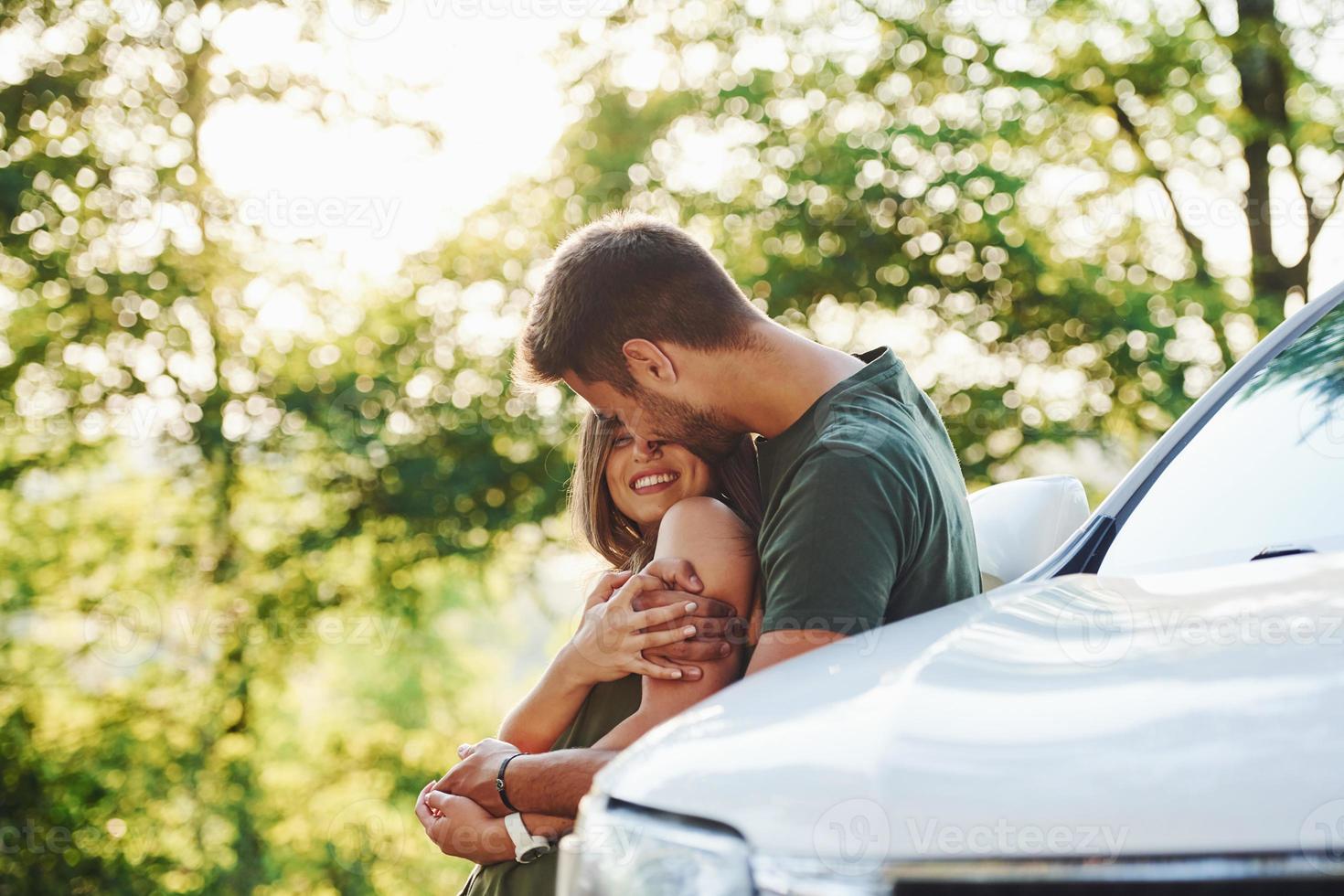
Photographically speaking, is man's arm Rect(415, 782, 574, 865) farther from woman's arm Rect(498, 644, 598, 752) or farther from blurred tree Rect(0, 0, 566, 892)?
blurred tree Rect(0, 0, 566, 892)

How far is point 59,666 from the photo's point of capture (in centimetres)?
920

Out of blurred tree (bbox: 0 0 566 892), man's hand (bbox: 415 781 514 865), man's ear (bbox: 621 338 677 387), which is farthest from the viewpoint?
blurred tree (bbox: 0 0 566 892)

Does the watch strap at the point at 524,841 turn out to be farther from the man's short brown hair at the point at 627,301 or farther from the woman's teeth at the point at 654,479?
the man's short brown hair at the point at 627,301

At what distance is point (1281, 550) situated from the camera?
1845mm

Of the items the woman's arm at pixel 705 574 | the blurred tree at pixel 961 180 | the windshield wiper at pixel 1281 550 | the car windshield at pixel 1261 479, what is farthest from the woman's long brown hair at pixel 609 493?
the blurred tree at pixel 961 180

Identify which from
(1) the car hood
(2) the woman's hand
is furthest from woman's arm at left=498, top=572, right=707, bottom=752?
(1) the car hood

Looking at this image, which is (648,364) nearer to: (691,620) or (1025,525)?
(691,620)

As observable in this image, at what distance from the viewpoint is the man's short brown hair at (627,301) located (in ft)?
7.79

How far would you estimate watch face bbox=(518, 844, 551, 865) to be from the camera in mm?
2141

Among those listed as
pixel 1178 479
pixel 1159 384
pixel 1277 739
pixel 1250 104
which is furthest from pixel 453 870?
pixel 1277 739

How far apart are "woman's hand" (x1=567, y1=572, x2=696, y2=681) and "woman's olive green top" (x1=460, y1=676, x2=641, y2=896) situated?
0.05 meters

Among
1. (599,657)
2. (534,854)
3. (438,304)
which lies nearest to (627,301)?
(599,657)

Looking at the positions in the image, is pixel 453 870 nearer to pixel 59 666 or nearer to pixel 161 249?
pixel 59 666

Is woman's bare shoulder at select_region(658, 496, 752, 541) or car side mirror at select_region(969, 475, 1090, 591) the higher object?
woman's bare shoulder at select_region(658, 496, 752, 541)
